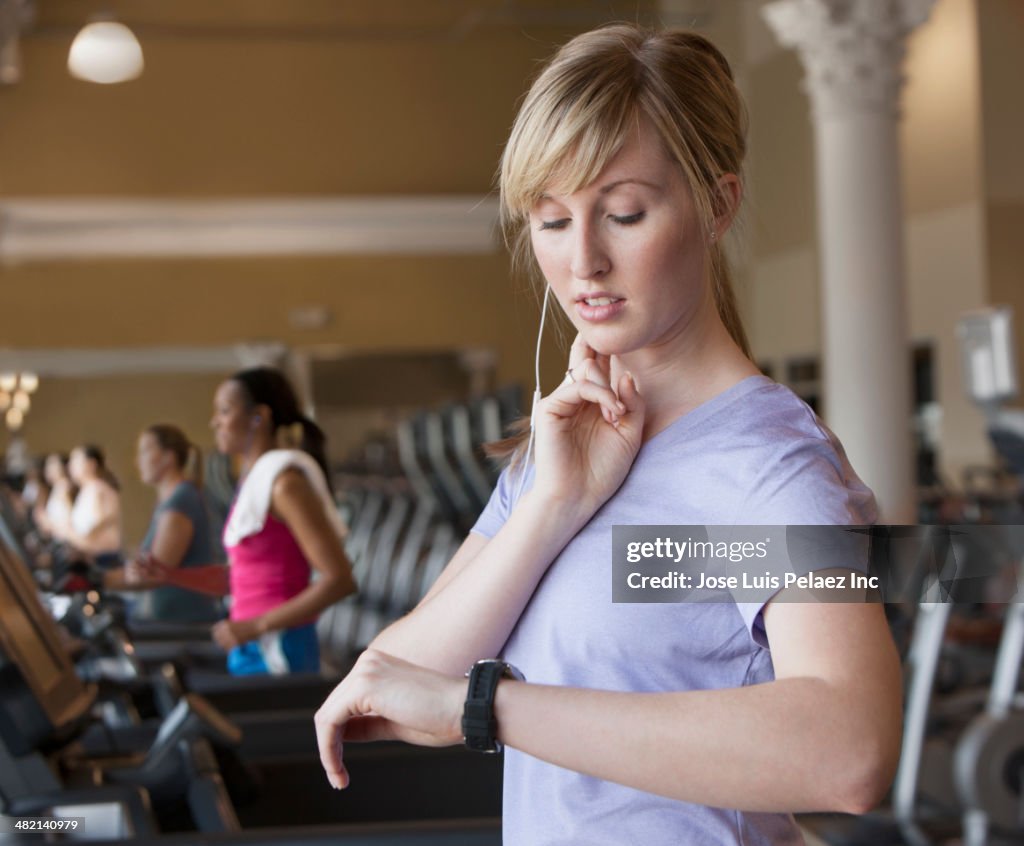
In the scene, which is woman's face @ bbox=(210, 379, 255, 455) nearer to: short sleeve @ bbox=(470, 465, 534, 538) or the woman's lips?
short sleeve @ bbox=(470, 465, 534, 538)

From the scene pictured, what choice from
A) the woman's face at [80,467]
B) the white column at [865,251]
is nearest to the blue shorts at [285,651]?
the woman's face at [80,467]

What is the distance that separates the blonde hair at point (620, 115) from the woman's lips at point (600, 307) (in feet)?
0.19

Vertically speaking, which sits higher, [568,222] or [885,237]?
[885,237]

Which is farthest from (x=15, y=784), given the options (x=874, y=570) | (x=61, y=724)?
(x=874, y=570)

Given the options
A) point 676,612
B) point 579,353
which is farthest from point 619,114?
point 676,612

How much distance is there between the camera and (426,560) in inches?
244

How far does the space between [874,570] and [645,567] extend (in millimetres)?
110

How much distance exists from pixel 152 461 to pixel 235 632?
0.21 m

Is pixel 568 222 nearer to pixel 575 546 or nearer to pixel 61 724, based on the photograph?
pixel 575 546

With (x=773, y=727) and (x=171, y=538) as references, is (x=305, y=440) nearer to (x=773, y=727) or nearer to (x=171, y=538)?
(x=171, y=538)

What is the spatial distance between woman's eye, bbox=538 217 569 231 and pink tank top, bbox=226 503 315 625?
0.83 m

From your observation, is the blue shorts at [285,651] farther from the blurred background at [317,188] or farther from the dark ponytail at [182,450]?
the blurred background at [317,188]

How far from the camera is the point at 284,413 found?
1560 mm

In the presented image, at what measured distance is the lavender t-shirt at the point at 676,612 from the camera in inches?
26.4
